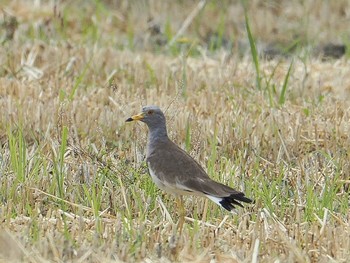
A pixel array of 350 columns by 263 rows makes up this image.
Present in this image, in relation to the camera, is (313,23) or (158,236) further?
(313,23)

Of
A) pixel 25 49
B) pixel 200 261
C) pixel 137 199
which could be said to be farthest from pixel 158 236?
pixel 25 49

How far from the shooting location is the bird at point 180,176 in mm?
4805

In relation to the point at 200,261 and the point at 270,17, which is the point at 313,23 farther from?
the point at 200,261

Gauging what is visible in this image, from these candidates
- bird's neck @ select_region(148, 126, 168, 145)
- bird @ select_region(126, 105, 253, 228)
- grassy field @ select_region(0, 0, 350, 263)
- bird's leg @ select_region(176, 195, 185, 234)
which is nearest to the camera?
grassy field @ select_region(0, 0, 350, 263)

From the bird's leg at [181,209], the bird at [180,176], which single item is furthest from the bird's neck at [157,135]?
the bird's leg at [181,209]

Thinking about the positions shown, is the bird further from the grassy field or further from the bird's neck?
the grassy field

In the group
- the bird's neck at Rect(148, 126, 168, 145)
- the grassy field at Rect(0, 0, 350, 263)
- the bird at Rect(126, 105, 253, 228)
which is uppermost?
the bird's neck at Rect(148, 126, 168, 145)

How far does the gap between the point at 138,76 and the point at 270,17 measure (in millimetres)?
3678

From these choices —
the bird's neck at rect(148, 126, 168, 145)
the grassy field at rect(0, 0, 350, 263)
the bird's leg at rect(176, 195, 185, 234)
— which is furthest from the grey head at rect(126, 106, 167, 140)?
the bird's leg at rect(176, 195, 185, 234)

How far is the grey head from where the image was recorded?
5531 millimetres

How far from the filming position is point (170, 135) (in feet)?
22.0

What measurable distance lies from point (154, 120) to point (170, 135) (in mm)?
1147

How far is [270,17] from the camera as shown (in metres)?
11.9

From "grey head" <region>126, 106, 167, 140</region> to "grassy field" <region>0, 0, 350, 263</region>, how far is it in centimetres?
33
